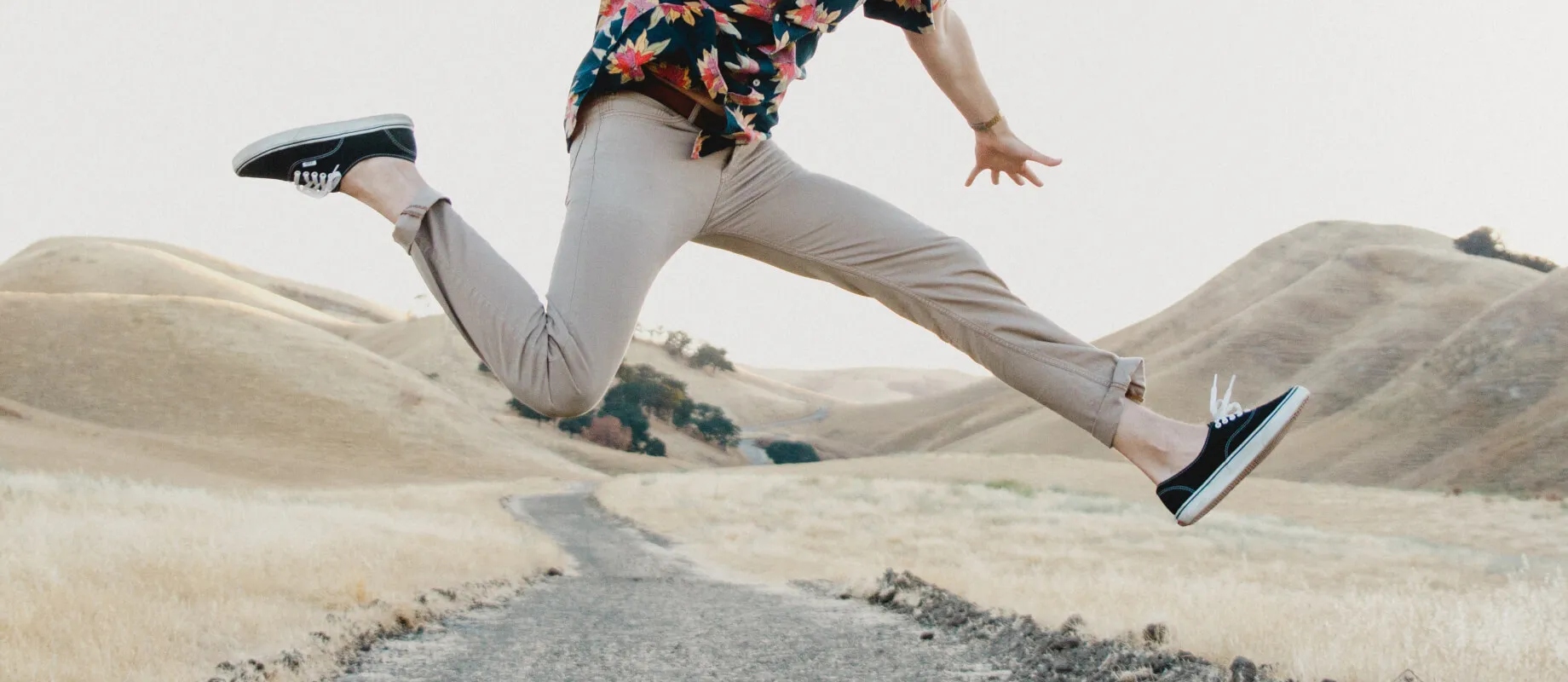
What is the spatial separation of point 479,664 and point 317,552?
4.25 meters

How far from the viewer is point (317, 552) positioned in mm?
9336

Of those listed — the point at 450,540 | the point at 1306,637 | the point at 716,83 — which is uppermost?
the point at 716,83

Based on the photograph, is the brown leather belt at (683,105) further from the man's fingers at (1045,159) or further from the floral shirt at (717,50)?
the man's fingers at (1045,159)

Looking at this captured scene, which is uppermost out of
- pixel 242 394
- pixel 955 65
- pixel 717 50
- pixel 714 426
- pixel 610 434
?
pixel 955 65

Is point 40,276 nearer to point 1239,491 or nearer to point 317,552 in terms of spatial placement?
point 1239,491

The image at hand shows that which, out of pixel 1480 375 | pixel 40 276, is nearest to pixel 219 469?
pixel 1480 375

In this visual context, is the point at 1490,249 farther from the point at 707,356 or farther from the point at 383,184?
the point at 383,184

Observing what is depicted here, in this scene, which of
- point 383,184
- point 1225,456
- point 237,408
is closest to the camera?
point 383,184

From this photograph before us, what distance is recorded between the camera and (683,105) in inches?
114

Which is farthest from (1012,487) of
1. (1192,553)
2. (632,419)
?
(632,419)

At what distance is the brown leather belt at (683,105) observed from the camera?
9.48 feet

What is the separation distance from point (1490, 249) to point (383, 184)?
423ft

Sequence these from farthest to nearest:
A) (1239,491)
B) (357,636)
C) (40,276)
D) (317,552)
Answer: (40,276) < (1239,491) < (317,552) < (357,636)

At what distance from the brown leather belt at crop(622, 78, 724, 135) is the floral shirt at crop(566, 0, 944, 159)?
2cm
